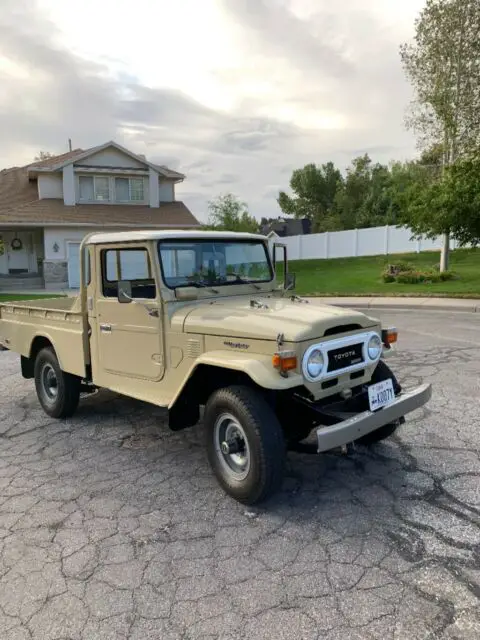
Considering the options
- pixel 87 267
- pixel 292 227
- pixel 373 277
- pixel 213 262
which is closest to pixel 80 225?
pixel 373 277

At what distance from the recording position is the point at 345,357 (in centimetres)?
358

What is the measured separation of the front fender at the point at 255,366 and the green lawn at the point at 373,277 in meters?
13.3

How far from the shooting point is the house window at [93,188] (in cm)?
2428

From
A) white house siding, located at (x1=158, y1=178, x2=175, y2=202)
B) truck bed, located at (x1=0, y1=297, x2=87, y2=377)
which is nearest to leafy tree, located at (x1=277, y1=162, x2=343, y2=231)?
white house siding, located at (x1=158, y1=178, x2=175, y2=202)

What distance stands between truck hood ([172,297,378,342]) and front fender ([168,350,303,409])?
0.14 metres

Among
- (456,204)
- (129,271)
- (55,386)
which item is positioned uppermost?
(456,204)

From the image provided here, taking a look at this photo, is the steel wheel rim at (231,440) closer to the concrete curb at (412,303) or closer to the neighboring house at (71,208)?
the concrete curb at (412,303)

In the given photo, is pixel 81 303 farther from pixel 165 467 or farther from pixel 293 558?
pixel 293 558

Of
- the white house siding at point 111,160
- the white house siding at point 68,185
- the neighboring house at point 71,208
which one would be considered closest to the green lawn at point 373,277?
the neighboring house at point 71,208

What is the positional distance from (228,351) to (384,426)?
1524 millimetres

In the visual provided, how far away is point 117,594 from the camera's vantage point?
265 cm

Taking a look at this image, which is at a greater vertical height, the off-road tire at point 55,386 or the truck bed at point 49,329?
the truck bed at point 49,329

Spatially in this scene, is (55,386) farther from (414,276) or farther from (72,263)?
(72,263)

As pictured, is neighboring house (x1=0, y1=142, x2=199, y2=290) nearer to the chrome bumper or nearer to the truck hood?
the truck hood
